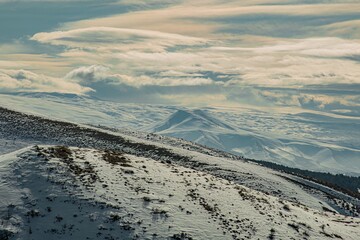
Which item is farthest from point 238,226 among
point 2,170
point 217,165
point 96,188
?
point 217,165

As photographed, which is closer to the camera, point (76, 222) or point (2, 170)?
point (76, 222)

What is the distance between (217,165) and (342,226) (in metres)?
27.2

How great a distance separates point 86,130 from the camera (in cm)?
8869

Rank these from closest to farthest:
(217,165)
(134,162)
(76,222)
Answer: (76,222), (134,162), (217,165)

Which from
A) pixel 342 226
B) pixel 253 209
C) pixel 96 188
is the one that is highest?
pixel 96 188

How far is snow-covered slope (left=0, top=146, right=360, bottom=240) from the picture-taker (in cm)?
3228

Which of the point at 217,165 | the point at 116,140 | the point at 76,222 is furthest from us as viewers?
the point at 116,140

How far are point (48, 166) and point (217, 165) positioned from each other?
34090 mm

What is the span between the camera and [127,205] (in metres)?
35.4

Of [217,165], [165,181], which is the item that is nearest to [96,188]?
[165,181]

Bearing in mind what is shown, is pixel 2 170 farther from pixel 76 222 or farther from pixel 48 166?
pixel 76 222

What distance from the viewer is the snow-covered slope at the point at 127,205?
106ft

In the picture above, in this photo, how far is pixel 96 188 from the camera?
121 feet

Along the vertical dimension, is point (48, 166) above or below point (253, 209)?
above
